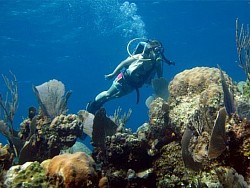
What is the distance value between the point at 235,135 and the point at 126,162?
196 centimetres

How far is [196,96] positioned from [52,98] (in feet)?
13.5

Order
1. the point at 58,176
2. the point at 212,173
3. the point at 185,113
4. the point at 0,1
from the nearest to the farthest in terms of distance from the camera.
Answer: the point at 58,176, the point at 212,173, the point at 185,113, the point at 0,1

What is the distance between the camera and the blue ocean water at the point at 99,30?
3347 centimetres

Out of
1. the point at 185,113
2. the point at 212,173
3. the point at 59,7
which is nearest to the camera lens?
the point at 212,173

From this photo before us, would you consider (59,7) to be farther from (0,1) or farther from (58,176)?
(58,176)

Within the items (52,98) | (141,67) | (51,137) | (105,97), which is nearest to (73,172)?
(51,137)

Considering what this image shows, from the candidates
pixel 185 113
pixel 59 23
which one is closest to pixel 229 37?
pixel 59 23

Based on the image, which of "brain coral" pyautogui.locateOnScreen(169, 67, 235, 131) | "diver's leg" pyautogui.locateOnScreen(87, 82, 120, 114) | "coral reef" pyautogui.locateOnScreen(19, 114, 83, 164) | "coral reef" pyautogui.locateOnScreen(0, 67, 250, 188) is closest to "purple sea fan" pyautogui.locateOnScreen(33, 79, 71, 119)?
"coral reef" pyautogui.locateOnScreen(0, 67, 250, 188)

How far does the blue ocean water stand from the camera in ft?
110

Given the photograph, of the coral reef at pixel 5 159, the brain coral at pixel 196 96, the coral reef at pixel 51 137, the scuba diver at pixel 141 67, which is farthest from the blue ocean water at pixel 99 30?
the coral reef at pixel 5 159

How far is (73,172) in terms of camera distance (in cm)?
408

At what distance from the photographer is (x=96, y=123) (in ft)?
21.9

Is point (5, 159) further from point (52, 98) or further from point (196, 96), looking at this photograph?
point (196, 96)

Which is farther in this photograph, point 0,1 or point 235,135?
point 0,1
